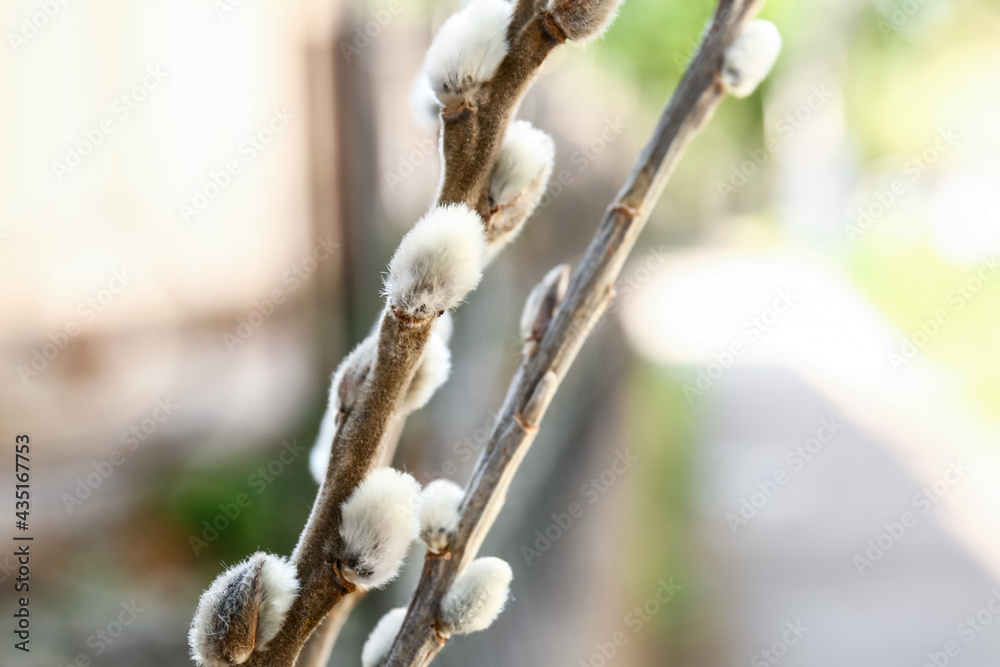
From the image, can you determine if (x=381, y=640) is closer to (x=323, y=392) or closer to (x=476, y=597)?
(x=476, y=597)

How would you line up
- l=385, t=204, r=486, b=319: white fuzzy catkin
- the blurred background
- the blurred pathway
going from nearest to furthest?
l=385, t=204, r=486, b=319: white fuzzy catkin
the blurred background
the blurred pathway

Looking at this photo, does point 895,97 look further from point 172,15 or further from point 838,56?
point 172,15

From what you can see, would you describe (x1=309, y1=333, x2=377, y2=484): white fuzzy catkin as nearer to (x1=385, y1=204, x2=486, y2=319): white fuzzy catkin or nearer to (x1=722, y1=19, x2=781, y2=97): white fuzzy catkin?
(x1=385, y1=204, x2=486, y2=319): white fuzzy catkin

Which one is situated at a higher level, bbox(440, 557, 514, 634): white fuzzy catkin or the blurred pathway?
bbox(440, 557, 514, 634): white fuzzy catkin

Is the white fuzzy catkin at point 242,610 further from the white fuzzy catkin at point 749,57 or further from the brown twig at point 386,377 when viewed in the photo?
the white fuzzy catkin at point 749,57

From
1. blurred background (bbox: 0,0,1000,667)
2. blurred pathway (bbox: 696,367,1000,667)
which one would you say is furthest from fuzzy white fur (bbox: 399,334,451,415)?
blurred pathway (bbox: 696,367,1000,667)

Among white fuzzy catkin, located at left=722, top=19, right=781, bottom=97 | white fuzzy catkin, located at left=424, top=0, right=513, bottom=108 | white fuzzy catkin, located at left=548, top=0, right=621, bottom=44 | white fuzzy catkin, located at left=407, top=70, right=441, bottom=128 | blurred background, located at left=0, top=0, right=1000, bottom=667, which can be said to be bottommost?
blurred background, located at left=0, top=0, right=1000, bottom=667

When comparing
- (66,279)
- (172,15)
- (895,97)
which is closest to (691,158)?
(895,97)

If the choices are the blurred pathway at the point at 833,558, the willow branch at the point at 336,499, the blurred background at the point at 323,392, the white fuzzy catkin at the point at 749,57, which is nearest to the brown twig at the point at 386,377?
the willow branch at the point at 336,499
